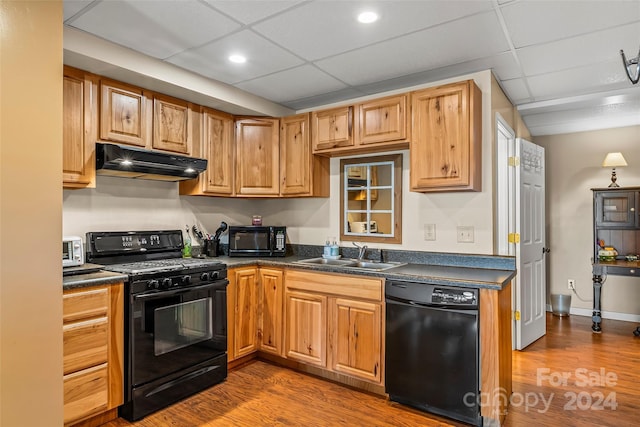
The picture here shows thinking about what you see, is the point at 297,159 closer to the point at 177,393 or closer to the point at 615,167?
the point at 177,393

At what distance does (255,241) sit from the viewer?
3.71 metres

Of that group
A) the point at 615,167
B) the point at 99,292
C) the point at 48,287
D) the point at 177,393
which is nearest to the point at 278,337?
the point at 177,393

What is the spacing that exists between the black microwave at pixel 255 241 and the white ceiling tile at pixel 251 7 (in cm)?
197

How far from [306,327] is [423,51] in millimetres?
2246

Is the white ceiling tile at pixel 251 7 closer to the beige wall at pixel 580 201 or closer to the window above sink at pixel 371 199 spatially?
the window above sink at pixel 371 199

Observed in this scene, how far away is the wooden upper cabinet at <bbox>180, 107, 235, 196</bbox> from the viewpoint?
3387 mm

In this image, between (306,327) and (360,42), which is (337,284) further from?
(360,42)

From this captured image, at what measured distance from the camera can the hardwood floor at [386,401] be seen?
8.10 ft

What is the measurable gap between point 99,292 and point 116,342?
1.15ft

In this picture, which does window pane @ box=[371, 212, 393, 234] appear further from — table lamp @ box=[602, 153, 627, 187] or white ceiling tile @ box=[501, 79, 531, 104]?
table lamp @ box=[602, 153, 627, 187]

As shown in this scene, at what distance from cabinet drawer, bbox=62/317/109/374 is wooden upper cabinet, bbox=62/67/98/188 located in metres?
0.94

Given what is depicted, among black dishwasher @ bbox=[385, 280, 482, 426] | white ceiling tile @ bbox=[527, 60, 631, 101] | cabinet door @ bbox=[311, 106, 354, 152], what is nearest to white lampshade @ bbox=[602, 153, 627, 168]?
white ceiling tile @ bbox=[527, 60, 631, 101]

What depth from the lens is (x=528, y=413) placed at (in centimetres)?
257

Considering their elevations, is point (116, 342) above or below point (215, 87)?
below
